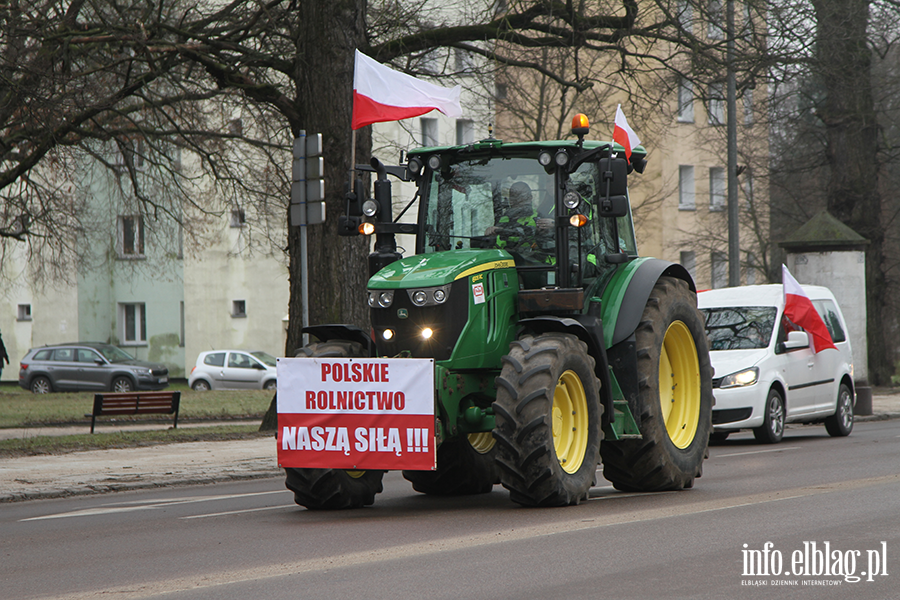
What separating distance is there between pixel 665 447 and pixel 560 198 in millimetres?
2371

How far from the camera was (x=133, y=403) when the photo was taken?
2012 cm

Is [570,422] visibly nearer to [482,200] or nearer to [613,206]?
[613,206]

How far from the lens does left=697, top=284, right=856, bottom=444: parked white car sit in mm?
16625

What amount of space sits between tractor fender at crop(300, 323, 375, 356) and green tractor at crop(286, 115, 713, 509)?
0.05ft

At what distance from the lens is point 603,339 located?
1012cm

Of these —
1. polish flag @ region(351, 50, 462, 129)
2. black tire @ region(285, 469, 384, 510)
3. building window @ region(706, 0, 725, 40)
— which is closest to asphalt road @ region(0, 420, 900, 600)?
black tire @ region(285, 469, 384, 510)

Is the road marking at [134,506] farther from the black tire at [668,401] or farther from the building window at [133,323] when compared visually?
the building window at [133,323]

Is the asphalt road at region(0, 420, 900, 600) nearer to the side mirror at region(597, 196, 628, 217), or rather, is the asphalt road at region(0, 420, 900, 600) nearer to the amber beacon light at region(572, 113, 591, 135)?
the side mirror at region(597, 196, 628, 217)

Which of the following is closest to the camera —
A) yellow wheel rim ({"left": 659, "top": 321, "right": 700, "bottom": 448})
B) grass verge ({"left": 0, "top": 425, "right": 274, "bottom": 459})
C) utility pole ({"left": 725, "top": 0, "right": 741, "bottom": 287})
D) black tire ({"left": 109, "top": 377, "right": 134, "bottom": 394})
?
yellow wheel rim ({"left": 659, "top": 321, "right": 700, "bottom": 448})

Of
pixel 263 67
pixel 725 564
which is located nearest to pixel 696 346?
pixel 725 564

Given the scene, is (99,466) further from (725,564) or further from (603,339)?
(725,564)

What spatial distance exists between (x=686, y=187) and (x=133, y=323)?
24366mm

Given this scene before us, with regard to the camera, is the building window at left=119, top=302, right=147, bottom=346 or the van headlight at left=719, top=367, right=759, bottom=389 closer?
the van headlight at left=719, top=367, right=759, bottom=389

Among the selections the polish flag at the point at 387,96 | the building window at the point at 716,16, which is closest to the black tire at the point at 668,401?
the polish flag at the point at 387,96
